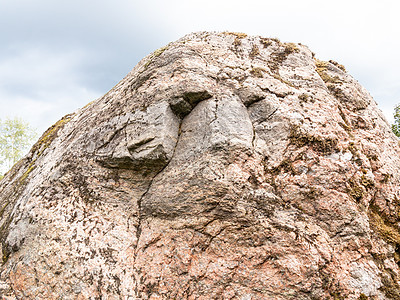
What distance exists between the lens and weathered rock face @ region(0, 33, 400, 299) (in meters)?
6.60

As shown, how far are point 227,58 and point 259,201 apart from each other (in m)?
5.30

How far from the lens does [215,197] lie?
701cm

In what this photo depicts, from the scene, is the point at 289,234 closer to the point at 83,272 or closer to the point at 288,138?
the point at 288,138

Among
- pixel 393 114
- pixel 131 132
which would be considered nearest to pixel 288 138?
pixel 131 132

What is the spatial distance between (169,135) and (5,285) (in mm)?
5691

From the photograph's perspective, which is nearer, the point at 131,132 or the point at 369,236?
the point at 369,236

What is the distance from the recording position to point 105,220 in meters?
7.68

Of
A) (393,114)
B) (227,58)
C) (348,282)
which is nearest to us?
(348,282)

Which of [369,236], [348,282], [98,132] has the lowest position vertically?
[348,282]

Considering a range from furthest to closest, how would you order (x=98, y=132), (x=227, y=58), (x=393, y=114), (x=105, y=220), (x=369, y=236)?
(x=393, y=114)
(x=227, y=58)
(x=98, y=132)
(x=105, y=220)
(x=369, y=236)

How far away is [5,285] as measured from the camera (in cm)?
709

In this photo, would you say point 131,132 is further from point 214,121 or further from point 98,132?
point 214,121

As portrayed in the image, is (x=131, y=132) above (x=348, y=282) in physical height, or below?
above

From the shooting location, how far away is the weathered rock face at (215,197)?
260 inches
